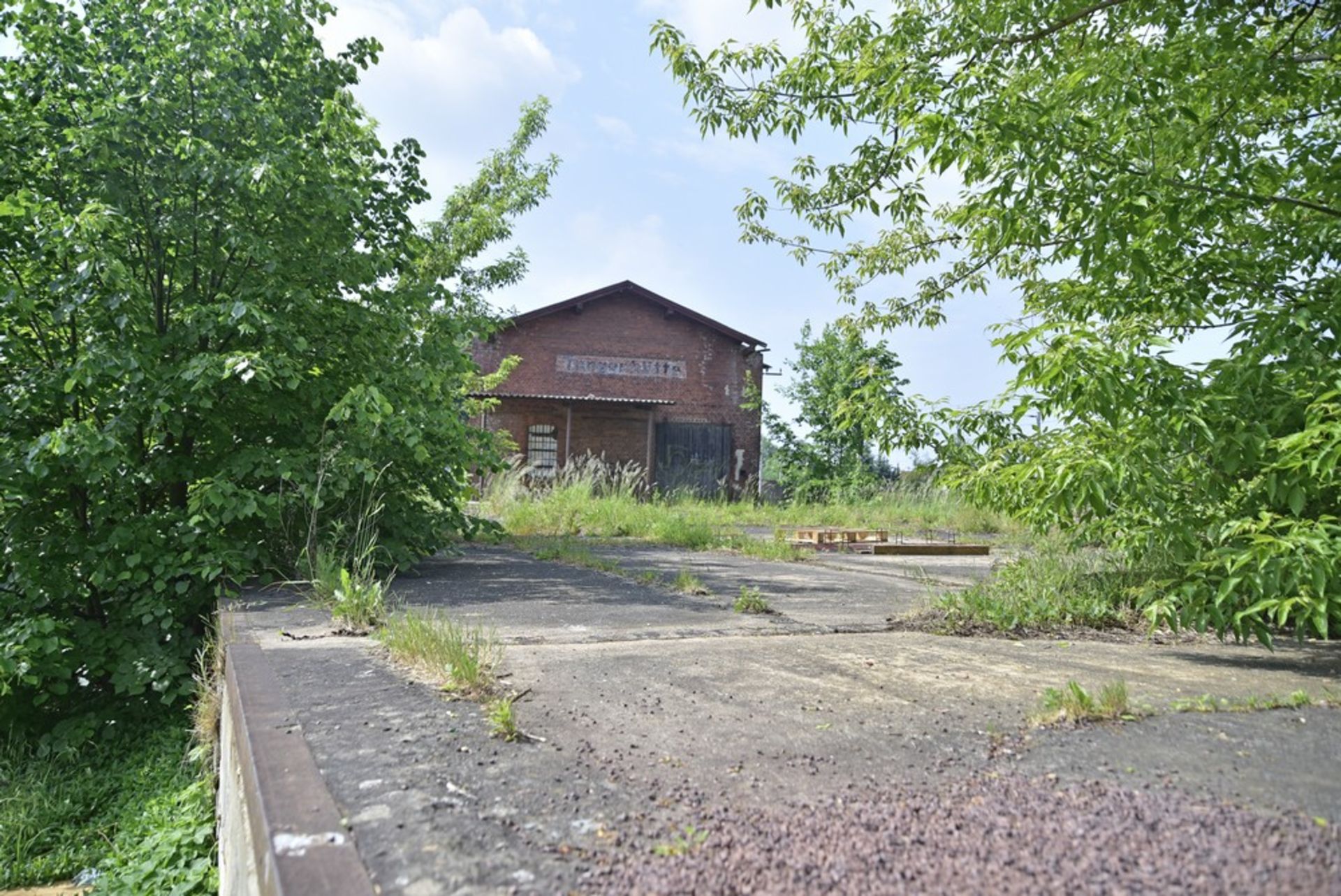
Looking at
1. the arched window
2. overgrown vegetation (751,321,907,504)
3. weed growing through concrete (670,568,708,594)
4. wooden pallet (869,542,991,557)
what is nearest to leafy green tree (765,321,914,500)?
overgrown vegetation (751,321,907,504)

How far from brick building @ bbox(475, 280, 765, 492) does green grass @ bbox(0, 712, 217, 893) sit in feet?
58.5

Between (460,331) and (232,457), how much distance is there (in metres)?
1.64

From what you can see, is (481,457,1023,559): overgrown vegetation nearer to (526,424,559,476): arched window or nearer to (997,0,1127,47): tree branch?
(997,0,1127,47): tree branch

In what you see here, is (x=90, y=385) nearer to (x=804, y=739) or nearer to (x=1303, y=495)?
(x=804, y=739)

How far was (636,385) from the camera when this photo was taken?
956 inches

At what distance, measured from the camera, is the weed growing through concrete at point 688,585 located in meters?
5.02

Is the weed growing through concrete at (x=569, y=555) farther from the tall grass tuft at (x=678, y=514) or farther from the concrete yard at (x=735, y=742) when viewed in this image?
the concrete yard at (x=735, y=742)

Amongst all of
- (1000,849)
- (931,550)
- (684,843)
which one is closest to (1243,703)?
(1000,849)

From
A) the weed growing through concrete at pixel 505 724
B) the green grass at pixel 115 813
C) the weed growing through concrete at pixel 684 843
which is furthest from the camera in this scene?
the green grass at pixel 115 813

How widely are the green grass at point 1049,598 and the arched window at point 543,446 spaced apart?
1904 cm

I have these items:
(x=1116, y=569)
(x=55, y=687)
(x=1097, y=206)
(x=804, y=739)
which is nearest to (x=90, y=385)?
(x=55, y=687)

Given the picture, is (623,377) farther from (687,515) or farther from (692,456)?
(687,515)

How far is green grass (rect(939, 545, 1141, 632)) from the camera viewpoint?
390cm

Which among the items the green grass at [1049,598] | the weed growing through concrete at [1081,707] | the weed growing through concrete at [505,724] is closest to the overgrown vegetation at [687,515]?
the green grass at [1049,598]
